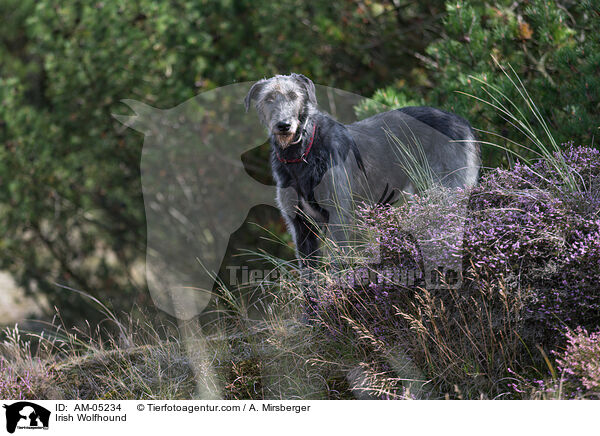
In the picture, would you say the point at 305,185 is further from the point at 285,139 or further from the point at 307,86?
the point at 307,86

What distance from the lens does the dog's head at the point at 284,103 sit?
13.5ft

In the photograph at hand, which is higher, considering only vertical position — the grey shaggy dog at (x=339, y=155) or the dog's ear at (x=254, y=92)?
the dog's ear at (x=254, y=92)

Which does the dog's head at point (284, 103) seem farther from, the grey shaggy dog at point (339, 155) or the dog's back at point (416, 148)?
the dog's back at point (416, 148)

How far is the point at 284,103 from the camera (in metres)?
4.17

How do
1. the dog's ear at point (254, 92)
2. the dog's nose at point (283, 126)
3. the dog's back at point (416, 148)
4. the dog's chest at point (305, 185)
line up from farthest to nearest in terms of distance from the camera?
1. the dog's back at point (416, 148)
2. the dog's chest at point (305, 185)
3. the dog's ear at point (254, 92)
4. the dog's nose at point (283, 126)

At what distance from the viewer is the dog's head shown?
412cm

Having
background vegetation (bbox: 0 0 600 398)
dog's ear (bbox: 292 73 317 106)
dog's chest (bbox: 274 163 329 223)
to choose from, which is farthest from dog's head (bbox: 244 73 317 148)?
background vegetation (bbox: 0 0 600 398)

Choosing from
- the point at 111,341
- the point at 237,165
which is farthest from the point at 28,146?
the point at 111,341
